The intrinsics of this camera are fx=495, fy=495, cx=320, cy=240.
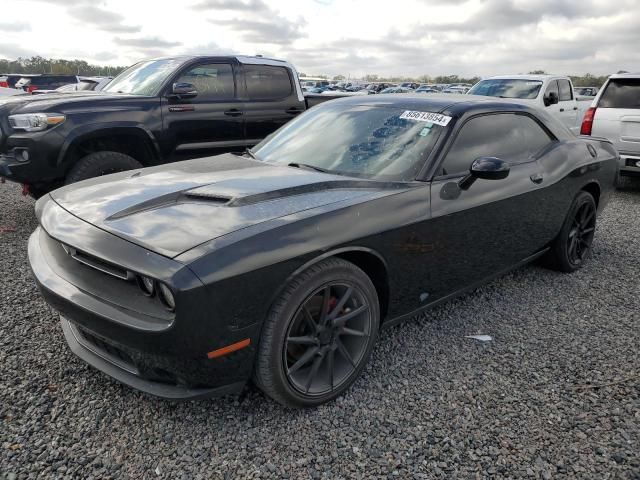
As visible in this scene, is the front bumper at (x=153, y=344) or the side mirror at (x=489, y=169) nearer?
the front bumper at (x=153, y=344)

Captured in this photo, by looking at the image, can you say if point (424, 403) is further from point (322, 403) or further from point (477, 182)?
point (477, 182)

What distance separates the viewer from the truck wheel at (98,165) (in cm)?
474

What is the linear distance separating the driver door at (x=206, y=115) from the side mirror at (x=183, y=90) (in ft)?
0.21

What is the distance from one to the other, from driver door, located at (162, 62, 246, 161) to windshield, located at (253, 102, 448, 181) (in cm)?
223

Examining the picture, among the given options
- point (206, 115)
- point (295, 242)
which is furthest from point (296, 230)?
point (206, 115)

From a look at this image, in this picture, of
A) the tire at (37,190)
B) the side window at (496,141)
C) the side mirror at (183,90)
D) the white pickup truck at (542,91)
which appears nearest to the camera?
the side window at (496,141)

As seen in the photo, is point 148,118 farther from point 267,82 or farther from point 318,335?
point 318,335

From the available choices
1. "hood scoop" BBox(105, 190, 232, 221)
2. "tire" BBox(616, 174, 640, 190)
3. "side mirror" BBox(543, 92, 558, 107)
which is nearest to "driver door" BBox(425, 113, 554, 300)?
"hood scoop" BBox(105, 190, 232, 221)

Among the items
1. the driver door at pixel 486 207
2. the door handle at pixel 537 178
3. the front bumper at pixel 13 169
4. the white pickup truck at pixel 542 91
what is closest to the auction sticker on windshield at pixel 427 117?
the driver door at pixel 486 207

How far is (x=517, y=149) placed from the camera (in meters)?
3.66

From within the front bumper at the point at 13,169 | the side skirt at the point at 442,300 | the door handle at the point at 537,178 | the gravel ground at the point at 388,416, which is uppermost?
the door handle at the point at 537,178

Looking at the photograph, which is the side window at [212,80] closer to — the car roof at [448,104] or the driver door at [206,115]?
the driver door at [206,115]

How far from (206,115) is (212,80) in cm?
49

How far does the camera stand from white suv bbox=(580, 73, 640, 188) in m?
7.14
